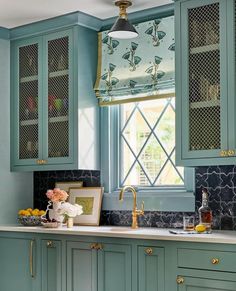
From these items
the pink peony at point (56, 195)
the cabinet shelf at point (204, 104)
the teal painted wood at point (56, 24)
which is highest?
the teal painted wood at point (56, 24)

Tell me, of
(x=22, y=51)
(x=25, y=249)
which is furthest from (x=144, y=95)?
(x=25, y=249)

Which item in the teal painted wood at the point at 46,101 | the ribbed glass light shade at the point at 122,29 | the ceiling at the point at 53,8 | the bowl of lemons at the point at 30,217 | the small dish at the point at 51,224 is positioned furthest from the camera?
the bowl of lemons at the point at 30,217

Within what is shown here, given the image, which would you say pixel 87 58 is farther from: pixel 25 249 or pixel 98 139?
pixel 25 249

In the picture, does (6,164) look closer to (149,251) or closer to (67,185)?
(67,185)

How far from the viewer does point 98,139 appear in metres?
4.93

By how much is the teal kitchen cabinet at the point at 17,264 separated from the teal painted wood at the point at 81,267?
36cm

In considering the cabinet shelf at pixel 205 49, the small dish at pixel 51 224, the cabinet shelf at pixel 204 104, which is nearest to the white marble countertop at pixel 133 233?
the small dish at pixel 51 224

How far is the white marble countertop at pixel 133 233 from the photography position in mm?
3708

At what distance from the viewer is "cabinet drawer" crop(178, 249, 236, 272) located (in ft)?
11.8

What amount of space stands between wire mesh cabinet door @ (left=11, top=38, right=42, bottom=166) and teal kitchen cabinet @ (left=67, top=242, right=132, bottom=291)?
37.5 inches

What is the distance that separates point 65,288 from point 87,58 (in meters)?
1.78

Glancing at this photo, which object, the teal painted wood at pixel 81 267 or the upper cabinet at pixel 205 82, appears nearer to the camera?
the upper cabinet at pixel 205 82

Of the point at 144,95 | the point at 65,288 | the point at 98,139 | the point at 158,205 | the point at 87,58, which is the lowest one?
the point at 65,288

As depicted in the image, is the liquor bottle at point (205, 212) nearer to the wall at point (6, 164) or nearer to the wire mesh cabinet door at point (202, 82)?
the wire mesh cabinet door at point (202, 82)
